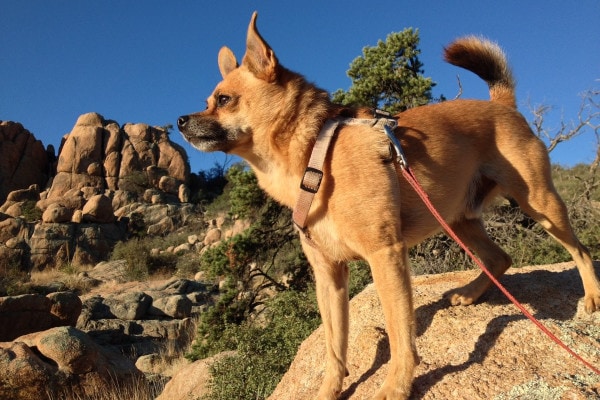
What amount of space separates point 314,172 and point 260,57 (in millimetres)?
1048

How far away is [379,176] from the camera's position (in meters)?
2.92

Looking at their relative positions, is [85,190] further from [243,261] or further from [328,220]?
[328,220]

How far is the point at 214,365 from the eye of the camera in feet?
20.5

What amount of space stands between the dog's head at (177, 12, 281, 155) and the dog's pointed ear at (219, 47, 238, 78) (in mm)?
450

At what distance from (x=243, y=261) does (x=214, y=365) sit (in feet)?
12.4

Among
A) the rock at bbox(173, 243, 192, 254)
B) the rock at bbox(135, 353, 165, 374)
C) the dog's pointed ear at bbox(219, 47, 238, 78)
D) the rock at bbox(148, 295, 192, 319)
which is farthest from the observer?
the rock at bbox(173, 243, 192, 254)

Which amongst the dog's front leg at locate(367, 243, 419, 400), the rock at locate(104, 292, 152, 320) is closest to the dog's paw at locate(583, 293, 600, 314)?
the dog's front leg at locate(367, 243, 419, 400)

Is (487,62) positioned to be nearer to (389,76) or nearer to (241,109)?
(241,109)

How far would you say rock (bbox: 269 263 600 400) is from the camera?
2541 millimetres

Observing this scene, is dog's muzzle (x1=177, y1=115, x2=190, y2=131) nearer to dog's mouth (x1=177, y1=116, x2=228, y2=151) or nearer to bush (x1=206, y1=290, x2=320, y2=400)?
dog's mouth (x1=177, y1=116, x2=228, y2=151)

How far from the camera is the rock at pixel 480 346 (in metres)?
2.54

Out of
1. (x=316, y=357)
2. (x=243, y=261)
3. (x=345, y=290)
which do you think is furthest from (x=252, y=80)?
(x=243, y=261)

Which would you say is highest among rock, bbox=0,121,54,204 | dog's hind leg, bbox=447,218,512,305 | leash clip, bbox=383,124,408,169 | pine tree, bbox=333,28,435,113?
rock, bbox=0,121,54,204

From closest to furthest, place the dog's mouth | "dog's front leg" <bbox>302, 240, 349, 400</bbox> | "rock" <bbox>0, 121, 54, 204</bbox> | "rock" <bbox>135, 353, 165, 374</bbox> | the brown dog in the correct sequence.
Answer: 1. the brown dog
2. "dog's front leg" <bbox>302, 240, 349, 400</bbox>
3. the dog's mouth
4. "rock" <bbox>135, 353, 165, 374</bbox>
5. "rock" <bbox>0, 121, 54, 204</bbox>
